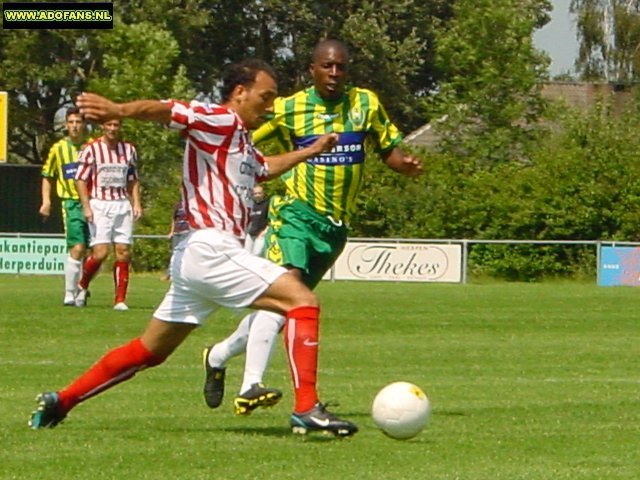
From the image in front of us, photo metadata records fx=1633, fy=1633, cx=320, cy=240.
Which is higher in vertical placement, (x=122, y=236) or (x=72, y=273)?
(x=122, y=236)

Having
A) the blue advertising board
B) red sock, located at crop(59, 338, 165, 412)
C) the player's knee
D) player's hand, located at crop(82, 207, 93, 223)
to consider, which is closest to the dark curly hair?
the player's knee

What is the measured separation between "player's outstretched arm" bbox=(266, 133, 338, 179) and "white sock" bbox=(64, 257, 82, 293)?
9.98m

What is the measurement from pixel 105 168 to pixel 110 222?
59 cm

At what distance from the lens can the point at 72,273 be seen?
17.9m

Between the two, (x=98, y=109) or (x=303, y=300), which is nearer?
(x=98, y=109)

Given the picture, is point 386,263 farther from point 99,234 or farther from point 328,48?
point 328,48

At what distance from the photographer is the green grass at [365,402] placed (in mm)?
6676

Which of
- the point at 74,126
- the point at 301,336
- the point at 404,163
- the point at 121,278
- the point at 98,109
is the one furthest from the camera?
the point at 121,278

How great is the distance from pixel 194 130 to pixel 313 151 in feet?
2.22

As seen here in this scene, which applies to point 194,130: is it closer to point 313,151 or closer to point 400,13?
point 313,151

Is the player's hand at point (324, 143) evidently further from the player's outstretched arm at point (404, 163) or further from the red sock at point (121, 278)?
the red sock at point (121, 278)

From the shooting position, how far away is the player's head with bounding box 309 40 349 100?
9016 millimetres

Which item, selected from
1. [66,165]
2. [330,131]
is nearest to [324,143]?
[330,131]

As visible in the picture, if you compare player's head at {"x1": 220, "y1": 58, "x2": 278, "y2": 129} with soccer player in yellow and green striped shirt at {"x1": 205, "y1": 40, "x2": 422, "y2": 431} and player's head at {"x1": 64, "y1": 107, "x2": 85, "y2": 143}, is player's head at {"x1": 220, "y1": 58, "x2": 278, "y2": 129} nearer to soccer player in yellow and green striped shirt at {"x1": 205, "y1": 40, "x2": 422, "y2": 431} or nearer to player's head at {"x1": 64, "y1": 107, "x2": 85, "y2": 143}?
soccer player in yellow and green striped shirt at {"x1": 205, "y1": 40, "x2": 422, "y2": 431}
